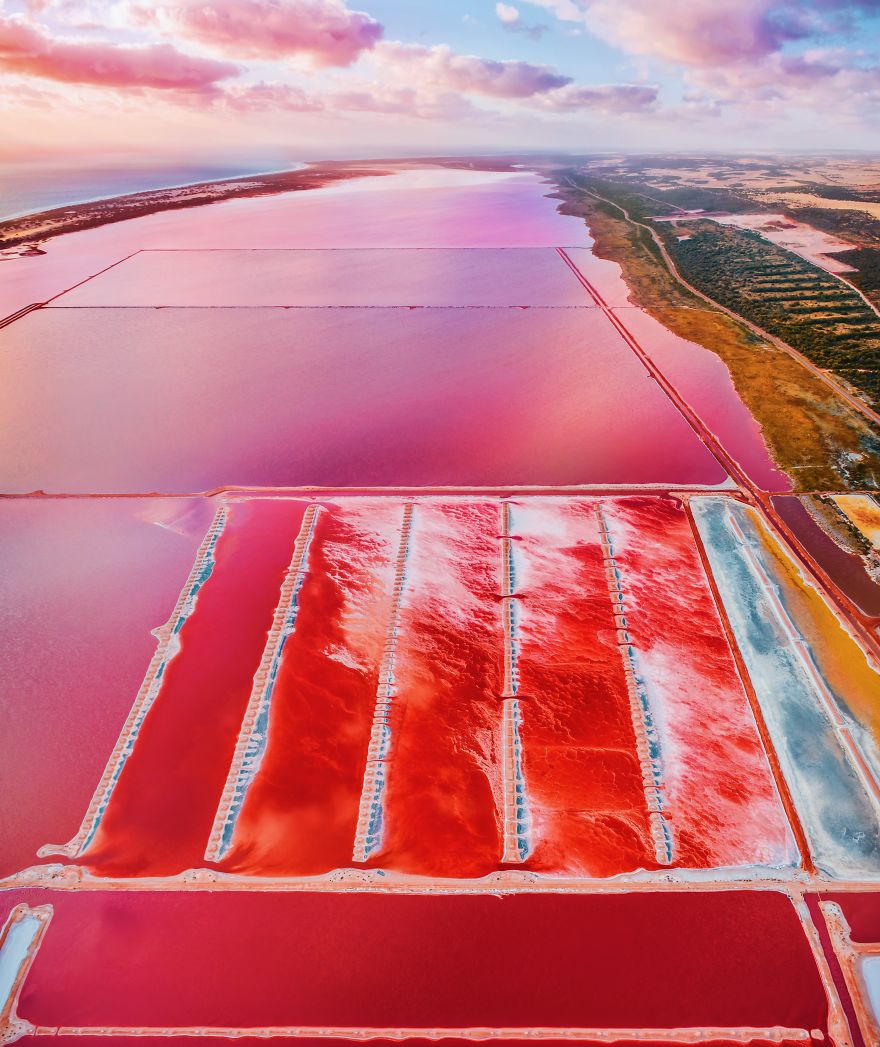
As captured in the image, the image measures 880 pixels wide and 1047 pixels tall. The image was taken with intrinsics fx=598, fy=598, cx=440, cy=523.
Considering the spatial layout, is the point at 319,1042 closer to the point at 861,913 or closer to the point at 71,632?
the point at 861,913

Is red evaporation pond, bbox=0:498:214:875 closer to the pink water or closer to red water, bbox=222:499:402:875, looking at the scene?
the pink water

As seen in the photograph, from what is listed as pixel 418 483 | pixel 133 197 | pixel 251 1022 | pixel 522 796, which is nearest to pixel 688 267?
pixel 418 483

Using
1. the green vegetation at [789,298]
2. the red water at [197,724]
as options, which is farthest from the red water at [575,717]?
the green vegetation at [789,298]

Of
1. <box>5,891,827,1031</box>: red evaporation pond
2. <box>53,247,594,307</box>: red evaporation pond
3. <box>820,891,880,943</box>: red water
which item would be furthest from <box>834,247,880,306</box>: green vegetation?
<box>5,891,827,1031</box>: red evaporation pond

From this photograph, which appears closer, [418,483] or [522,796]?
[522,796]

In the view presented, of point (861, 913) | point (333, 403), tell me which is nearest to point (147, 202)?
point (333, 403)

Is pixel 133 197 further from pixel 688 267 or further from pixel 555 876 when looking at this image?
pixel 555 876

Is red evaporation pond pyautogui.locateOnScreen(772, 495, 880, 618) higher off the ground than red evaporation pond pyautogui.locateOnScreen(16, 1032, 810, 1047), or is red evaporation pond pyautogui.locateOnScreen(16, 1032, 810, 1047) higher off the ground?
red evaporation pond pyautogui.locateOnScreen(772, 495, 880, 618)
